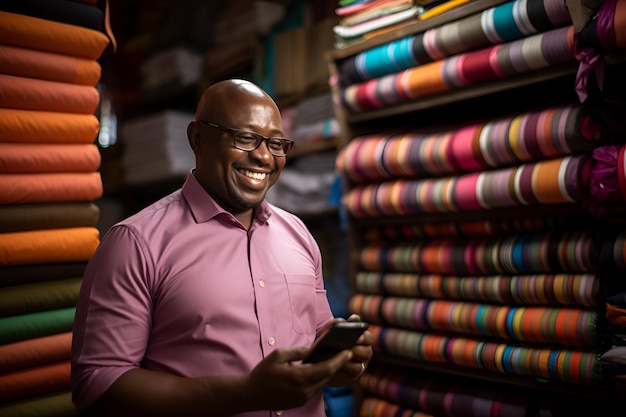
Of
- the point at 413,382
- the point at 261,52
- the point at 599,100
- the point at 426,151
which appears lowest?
the point at 413,382

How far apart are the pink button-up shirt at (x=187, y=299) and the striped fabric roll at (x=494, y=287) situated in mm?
750

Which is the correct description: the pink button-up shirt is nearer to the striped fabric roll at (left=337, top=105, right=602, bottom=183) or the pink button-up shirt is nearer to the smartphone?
the smartphone

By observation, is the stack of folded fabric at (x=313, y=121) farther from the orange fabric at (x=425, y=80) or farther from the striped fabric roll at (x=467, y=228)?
the orange fabric at (x=425, y=80)

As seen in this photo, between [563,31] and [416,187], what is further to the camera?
[416,187]

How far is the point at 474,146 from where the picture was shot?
2004 mm

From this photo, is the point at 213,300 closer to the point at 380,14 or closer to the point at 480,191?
the point at 480,191

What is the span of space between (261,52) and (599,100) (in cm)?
223

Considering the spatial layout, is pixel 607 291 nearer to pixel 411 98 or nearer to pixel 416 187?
pixel 416 187

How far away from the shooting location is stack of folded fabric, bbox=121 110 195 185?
12.9 ft

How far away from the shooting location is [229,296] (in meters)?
1.39

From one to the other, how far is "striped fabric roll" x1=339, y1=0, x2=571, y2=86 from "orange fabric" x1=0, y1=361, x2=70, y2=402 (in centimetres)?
152

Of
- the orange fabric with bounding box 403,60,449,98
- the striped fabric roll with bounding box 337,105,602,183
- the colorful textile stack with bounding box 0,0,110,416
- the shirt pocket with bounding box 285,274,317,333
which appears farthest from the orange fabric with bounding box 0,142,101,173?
the orange fabric with bounding box 403,60,449,98

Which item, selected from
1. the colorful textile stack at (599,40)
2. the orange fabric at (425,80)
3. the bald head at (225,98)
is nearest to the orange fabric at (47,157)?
the bald head at (225,98)

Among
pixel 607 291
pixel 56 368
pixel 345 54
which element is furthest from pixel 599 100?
pixel 56 368
